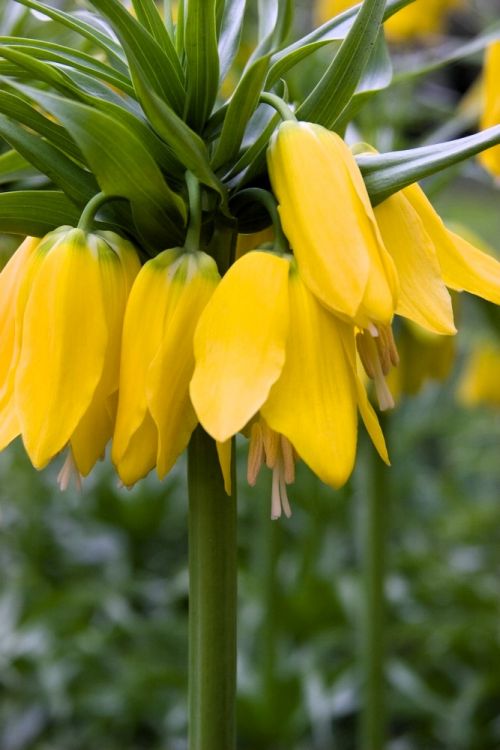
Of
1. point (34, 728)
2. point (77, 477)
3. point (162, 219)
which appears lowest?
point (34, 728)

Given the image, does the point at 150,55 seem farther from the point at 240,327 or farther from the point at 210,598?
the point at 210,598

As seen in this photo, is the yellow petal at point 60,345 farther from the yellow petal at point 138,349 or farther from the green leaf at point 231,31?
the green leaf at point 231,31

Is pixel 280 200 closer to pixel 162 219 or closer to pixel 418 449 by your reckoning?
pixel 162 219

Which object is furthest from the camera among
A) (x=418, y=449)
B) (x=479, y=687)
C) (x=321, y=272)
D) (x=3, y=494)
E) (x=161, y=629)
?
(x=418, y=449)

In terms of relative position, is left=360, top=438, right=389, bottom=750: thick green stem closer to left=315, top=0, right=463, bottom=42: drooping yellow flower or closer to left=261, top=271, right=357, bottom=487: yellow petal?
left=261, top=271, right=357, bottom=487: yellow petal

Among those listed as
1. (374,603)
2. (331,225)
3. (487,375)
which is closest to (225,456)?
(331,225)

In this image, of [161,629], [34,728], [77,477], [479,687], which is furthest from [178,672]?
[77,477]

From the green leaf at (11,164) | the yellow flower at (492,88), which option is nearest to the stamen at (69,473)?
the green leaf at (11,164)
